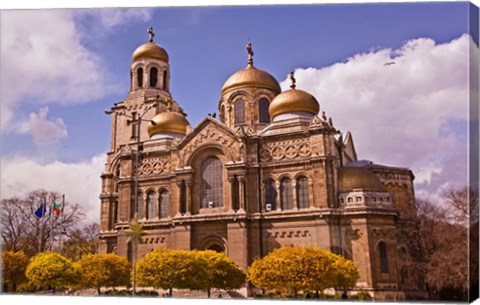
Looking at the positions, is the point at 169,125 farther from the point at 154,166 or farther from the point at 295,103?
the point at 295,103

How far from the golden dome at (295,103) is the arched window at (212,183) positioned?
5.51m

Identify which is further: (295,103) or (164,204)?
(164,204)

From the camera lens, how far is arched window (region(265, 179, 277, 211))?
3215 cm

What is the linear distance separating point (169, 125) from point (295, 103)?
1037cm

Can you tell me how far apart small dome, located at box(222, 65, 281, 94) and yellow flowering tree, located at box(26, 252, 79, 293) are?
19.6m

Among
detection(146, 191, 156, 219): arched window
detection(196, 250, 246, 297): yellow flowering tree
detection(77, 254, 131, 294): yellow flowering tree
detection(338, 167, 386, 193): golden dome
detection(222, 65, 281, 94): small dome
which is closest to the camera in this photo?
detection(196, 250, 246, 297): yellow flowering tree

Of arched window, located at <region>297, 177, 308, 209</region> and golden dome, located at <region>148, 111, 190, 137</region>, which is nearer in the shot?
arched window, located at <region>297, 177, 308, 209</region>

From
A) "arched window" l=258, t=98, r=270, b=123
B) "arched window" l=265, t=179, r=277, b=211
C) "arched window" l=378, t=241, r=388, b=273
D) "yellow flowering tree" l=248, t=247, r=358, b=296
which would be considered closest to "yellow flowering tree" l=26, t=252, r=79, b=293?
"yellow flowering tree" l=248, t=247, r=358, b=296

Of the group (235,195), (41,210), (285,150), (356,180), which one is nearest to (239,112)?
(285,150)

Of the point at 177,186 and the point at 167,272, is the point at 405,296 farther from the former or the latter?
the point at 177,186

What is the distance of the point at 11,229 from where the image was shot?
3603 cm

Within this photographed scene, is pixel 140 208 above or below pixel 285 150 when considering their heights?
below

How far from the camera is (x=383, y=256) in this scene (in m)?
29.5

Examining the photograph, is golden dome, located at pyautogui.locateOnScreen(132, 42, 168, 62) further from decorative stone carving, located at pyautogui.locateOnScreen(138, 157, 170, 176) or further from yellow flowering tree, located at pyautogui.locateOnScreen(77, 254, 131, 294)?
yellow flowering tree, located at pyautogui.locateOnScreen(77, 254, 131, 294)
